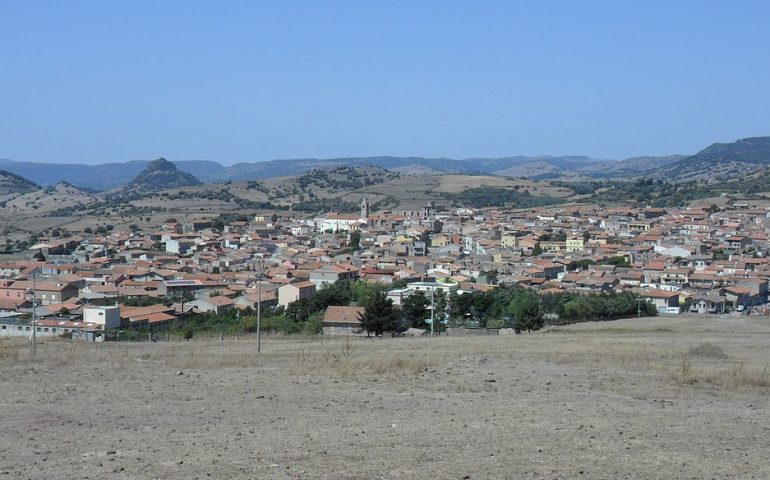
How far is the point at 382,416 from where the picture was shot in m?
11.5

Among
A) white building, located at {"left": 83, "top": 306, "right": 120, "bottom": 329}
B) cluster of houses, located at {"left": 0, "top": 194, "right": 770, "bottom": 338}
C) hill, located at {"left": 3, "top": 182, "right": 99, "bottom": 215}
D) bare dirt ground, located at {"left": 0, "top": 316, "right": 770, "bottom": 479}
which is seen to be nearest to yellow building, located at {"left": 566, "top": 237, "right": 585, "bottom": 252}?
cluster of houses, located at {"left": 0, "top": 194, "right": 770, "bottom": 338}

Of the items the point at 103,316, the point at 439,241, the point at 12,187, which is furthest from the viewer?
the point at 12,187

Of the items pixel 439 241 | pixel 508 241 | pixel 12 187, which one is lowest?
pixel 439 241

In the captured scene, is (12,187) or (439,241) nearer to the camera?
(439,241)

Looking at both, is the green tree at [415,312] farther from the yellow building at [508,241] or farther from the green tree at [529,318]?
the yellow building at [508,241]

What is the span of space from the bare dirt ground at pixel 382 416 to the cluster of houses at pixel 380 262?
13.5 metres

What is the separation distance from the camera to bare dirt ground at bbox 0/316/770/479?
8.95m

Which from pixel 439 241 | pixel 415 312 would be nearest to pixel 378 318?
pixel 415 312

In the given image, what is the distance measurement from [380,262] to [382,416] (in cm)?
5150

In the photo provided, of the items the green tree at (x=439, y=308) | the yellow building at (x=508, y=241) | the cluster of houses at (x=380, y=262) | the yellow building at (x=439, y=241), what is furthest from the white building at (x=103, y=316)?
the yellow building at (x=439, y=241)

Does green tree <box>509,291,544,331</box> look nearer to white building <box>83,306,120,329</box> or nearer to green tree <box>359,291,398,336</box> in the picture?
green tree <box>359,291,398,336</box>

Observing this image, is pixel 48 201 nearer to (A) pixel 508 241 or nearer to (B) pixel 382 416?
(A) pixel 508 241

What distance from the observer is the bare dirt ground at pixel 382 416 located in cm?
895

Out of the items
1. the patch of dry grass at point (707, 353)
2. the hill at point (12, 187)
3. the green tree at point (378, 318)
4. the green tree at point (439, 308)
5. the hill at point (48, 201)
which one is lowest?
the green tree at point (439, 308)
